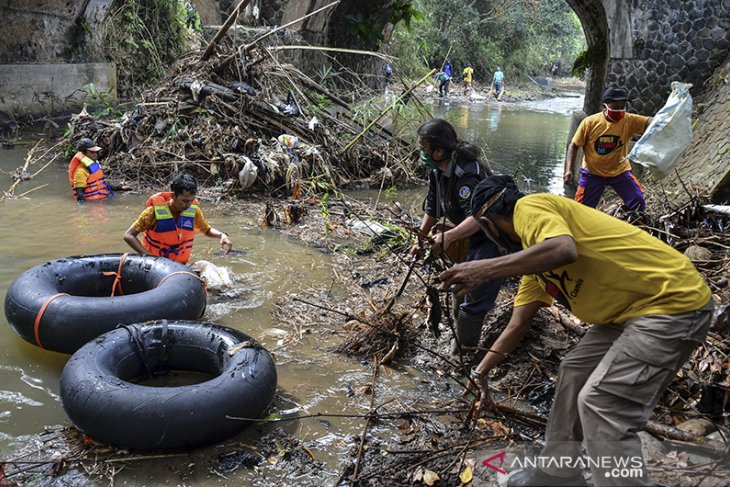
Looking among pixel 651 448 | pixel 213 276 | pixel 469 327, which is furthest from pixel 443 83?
pixel 651 448

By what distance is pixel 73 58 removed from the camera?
13734mm

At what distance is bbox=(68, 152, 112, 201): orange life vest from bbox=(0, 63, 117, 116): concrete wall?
17.5 ft

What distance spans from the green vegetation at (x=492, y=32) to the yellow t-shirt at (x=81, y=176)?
22507 millimetres

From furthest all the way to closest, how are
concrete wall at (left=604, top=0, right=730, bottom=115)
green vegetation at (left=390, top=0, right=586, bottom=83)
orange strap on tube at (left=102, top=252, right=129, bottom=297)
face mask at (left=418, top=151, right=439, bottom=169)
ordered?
green vegetation at (left=390, top=0, right=586, bottom=83) < concrete wall at (left=604, top=0, right=730, bottom=115) < orange strap on tube at (left=102, top=252, right=129, bottom=297) < face mask at (left=418, top=151, right=439, bottom=169)

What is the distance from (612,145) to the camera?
623cm

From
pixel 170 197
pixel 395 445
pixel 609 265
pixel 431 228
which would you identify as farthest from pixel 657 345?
pixel 170 197

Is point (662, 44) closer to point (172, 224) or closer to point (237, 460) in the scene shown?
point (172, 224)

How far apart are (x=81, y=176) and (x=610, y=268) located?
7652 millimetres

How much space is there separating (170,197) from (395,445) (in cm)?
291

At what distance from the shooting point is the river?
11.7 ft

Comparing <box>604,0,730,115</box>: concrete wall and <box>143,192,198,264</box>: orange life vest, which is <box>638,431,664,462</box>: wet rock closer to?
<box>143,192,198,264</box>: orange life vest

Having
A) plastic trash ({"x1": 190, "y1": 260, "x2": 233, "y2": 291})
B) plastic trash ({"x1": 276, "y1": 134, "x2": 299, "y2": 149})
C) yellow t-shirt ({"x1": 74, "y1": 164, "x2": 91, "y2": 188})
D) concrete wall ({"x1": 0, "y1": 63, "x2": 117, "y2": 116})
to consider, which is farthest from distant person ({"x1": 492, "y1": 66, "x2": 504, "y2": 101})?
plastic trash ({"x1": 190, "y1": 260, "x2": 233, "y2": 291})

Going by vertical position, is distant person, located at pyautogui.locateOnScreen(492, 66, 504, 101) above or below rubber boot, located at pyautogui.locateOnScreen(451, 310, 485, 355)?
above

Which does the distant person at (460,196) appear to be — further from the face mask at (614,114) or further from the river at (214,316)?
the face mask at (614,114)
